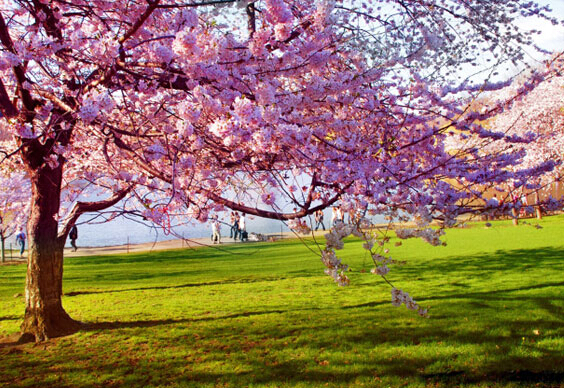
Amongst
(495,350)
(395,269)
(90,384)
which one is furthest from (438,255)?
(90,384)

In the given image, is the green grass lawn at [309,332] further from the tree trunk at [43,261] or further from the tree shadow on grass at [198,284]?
the tree trunk at [43,261]

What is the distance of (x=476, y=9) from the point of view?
25.2ft

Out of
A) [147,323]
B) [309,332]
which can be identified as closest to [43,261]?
[147,323]

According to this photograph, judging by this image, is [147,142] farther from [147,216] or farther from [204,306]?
[204,306]

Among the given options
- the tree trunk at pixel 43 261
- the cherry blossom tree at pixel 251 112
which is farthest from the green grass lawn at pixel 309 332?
the cherry blossom tree at pixel 251 112

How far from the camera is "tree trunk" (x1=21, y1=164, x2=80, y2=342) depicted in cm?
780

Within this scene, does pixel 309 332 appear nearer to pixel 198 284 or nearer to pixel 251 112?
pixel 251 112

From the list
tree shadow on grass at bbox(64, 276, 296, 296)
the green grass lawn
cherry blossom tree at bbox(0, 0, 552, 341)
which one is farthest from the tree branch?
tree shadow on grass at bbox(64, 276, 296, 296)

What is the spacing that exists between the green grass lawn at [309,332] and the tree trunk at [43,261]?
1.25 feet

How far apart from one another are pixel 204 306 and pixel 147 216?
5870 millimetres

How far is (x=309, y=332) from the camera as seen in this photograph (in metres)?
7.93

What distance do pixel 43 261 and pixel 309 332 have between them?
4629 millimetres

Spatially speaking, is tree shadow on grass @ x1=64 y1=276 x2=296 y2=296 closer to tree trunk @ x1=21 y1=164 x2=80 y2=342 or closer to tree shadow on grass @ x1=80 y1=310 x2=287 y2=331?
tree shadow on grass @ x1=80 y1=310 x2=287 y2=331

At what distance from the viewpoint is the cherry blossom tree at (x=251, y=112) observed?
4.23 m
